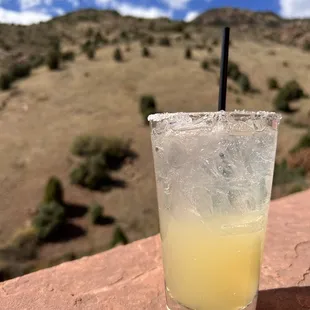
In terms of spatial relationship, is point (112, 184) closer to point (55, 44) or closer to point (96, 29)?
point (55, 44)

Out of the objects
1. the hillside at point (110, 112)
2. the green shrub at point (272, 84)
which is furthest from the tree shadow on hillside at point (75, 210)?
the green shrub at point (272, 84)

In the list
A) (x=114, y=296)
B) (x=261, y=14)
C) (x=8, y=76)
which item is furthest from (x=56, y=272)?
(x=261, y=14)

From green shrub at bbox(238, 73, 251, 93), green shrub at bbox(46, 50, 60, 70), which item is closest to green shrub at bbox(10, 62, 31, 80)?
green shrub at bbox(46, 50, 60, 70)

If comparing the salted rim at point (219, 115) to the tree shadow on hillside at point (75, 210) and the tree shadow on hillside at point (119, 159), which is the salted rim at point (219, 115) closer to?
the tree shadow on hillside at point (75, 210)

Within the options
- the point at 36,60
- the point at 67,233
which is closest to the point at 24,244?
the point at 67,233

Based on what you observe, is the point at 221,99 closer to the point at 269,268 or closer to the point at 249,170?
the point at 249,170

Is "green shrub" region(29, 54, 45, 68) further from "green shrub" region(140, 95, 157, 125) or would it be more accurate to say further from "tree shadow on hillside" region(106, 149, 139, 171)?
"tree shadow on hillside" region(106, 149, 139, 171)
